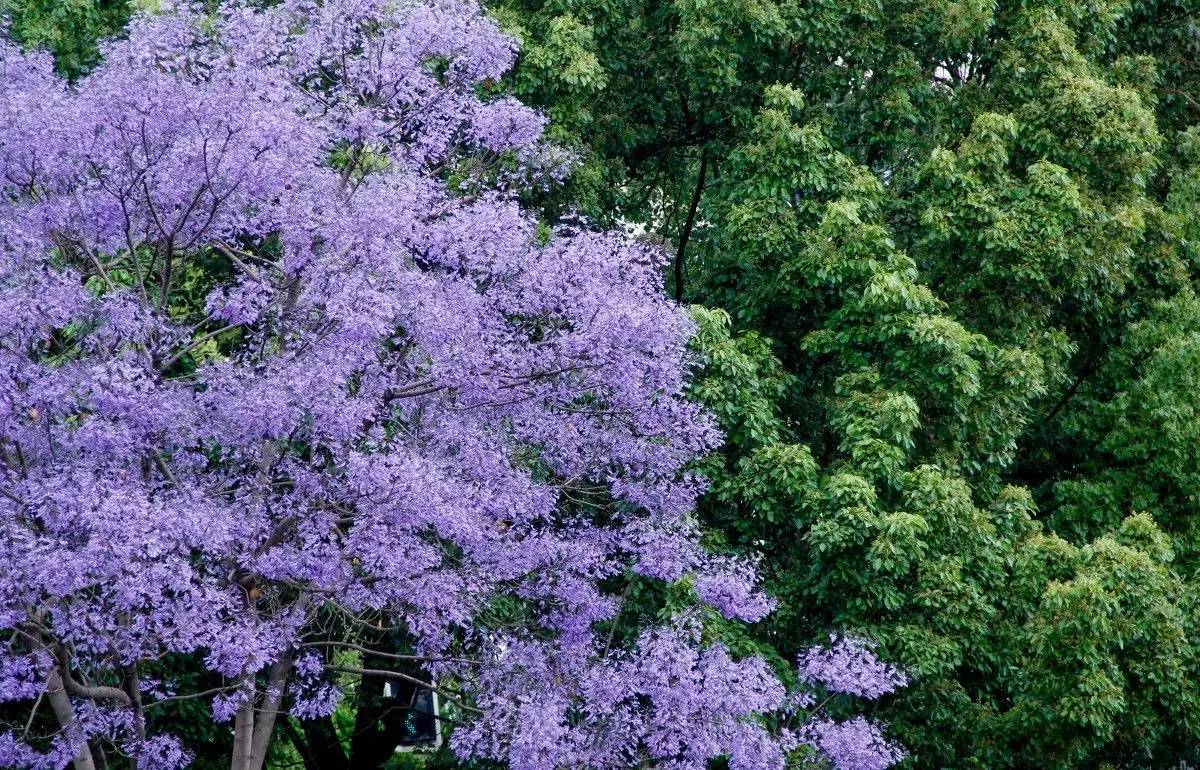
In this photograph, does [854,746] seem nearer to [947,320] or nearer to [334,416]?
[947,320]

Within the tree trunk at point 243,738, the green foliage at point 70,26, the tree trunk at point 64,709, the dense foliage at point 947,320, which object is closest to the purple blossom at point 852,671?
the dense foliage at point 947,320

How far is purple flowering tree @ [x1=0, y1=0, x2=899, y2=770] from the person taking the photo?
13.0 meters

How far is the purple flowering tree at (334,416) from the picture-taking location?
1305 cm

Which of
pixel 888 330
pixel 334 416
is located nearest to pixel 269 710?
pixel 334 416

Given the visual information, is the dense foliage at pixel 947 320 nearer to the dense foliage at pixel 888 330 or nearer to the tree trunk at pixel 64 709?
the dense foliage at pixel 888 330

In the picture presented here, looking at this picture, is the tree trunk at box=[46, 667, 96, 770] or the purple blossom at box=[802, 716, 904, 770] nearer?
the tree trunk at box=[46, 667, 96, 770]

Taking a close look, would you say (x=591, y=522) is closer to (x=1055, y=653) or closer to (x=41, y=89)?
(x=1055, y=653)

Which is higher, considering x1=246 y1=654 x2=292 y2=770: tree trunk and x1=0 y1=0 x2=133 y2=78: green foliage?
x1=0 y1=0 x2=133 y2=78: green foliage

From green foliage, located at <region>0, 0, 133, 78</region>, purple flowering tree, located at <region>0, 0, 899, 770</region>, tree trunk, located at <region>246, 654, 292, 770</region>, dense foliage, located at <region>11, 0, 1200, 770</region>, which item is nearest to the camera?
purple flowering tree, located at <region>0, 0, 899, 770</region>

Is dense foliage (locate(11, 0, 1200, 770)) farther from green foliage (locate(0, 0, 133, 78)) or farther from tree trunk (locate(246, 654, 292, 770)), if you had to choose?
tree trunk (locate(246, 654, 292, 770))

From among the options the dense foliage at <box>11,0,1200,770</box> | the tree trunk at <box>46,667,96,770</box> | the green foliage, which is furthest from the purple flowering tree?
the green foliage

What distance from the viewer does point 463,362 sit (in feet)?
46.2

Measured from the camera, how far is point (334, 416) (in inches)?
522

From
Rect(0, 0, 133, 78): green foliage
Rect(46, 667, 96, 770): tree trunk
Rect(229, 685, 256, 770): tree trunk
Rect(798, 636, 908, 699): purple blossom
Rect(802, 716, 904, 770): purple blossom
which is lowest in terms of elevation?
Rect(229, 685, 256, 770): tree trunk
